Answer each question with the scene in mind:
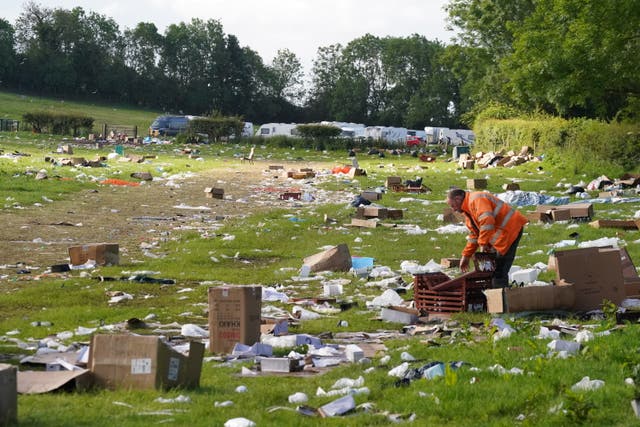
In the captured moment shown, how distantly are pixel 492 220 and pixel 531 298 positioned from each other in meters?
1.17

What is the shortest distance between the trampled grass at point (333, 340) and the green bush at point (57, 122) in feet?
142

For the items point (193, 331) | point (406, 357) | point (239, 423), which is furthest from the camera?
point (193, 331)

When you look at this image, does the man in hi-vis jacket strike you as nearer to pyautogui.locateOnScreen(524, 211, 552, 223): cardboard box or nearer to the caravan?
pyautogui.locateOnScreen(524, 211, 552, 223): cardboard box

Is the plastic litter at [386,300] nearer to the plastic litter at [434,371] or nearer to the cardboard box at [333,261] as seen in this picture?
the cardboard box at [333,261]

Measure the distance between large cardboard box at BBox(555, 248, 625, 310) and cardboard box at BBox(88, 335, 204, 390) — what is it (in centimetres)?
454

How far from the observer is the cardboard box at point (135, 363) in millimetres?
6645

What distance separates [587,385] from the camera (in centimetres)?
636

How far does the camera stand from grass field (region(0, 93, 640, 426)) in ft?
19.8

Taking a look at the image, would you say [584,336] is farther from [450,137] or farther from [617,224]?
[450,137]

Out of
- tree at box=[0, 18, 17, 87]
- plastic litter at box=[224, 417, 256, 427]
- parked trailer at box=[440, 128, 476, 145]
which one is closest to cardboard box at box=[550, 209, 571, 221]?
plastic litter at box=[224, 417, 256, 427]

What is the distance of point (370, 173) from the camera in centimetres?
3666

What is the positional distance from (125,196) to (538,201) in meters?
9.91

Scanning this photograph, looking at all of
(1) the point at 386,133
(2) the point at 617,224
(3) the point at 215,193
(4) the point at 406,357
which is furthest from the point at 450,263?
(1) the point at 386,133

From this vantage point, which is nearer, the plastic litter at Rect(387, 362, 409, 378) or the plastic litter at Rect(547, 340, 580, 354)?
the plastic litter at Rect(387, 362, 409, 378)
